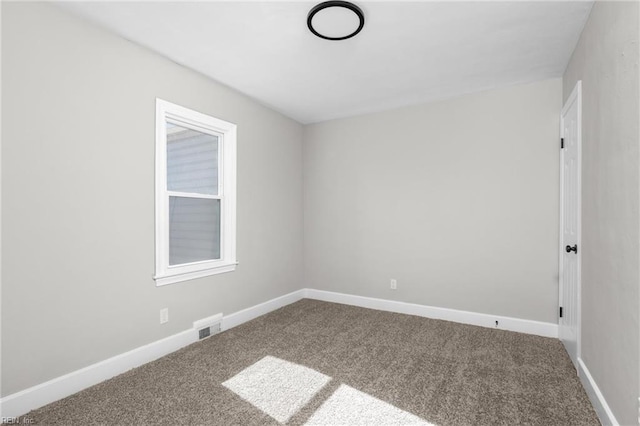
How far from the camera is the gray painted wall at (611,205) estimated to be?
1469 mm

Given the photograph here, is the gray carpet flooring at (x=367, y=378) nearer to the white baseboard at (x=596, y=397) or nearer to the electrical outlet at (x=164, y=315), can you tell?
the white baseboard at (x=596, y=397)

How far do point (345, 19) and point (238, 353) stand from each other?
2711 millimetres

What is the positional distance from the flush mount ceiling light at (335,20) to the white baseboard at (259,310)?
9.09 ft

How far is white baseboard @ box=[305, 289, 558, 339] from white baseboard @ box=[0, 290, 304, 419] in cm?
156

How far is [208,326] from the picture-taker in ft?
10.2

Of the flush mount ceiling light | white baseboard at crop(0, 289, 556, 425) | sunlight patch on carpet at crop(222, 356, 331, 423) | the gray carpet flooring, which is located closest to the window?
white baseboard at crop(0, 289, 556, 425)

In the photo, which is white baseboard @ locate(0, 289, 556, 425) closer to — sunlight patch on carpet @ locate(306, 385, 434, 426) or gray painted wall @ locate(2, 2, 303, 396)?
gray painted wall @ locate(2, 2, 303, 396)

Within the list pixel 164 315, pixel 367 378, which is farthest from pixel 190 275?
pixel 367 378

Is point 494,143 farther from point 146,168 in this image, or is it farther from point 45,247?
point 45,247

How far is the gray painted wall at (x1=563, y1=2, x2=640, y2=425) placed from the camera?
1.47 metres

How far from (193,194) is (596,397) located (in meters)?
3.34

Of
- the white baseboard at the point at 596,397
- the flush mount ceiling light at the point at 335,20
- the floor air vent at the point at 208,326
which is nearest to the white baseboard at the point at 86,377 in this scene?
the floor air vent at the point at 208,326

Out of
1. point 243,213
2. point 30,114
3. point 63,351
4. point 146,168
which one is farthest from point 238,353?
point 30,114

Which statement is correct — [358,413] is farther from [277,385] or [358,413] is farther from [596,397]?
[596,397]
